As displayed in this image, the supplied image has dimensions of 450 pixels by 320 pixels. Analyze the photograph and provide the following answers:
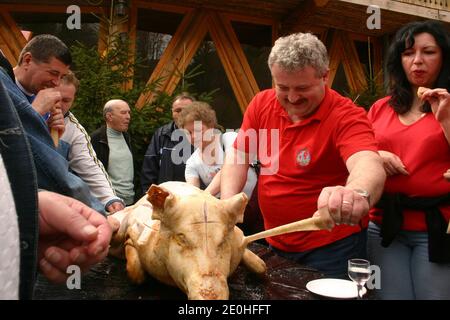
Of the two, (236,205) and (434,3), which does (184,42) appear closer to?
(434,3)

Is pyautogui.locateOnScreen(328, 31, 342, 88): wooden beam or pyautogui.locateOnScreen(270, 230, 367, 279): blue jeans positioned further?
pyautogui.locateOnScreen(328, 31, 342, 88): wooden beam

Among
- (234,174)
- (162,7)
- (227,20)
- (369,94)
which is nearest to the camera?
(234,174)

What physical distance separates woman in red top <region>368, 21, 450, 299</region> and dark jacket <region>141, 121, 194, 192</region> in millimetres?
2576

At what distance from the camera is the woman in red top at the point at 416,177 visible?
208 cm

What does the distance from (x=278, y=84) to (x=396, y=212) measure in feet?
3.26

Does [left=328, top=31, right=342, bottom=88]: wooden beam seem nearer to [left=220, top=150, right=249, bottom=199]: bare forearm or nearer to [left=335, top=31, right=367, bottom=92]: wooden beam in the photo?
[left=335, top=31, right=367, bottom=92]: wooden beam

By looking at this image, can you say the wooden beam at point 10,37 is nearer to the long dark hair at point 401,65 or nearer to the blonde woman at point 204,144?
the blonde woman at point 204,144

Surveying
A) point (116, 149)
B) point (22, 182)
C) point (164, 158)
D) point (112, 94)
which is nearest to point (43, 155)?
point (22, 182)

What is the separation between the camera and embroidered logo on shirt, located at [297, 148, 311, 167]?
2.23 metres

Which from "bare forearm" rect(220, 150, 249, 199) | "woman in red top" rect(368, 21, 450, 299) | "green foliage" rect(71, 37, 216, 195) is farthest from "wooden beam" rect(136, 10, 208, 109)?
"woman in red top" rect(368, 21, 450, 299)

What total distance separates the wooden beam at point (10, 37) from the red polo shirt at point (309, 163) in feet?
21.9

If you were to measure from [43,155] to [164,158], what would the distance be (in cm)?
321

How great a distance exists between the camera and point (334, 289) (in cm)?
157

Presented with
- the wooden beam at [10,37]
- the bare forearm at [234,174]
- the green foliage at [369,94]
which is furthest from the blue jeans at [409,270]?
the wooden beam at [10,37]
